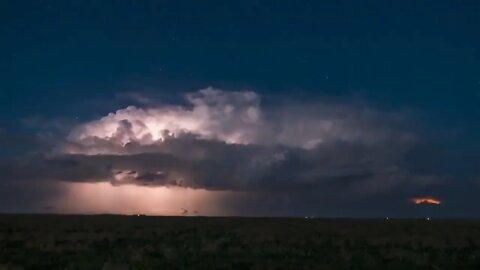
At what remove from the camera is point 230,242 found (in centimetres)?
4478

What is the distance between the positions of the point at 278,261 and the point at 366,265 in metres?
3.74

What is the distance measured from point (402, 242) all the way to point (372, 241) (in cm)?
194

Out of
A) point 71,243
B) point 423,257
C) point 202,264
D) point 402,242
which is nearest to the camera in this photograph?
point 202,264

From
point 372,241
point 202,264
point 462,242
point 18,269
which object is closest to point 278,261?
point 202,264

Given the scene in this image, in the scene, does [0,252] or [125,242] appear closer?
[0,252]

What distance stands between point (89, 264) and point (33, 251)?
30.5ft

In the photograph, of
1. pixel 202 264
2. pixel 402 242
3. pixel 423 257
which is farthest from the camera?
pixel 402 242

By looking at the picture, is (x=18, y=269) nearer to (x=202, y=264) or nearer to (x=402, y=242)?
(x=202, y=264)

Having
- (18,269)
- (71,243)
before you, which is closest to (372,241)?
(71,243)

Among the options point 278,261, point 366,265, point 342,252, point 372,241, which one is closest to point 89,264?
point 278,261

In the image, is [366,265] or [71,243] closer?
[366,265]

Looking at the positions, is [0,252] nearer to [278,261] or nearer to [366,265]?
[278,261]

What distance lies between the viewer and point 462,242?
49.5 meters

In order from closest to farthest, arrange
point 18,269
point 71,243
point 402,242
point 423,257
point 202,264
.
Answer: point 18,269, point 202,264, point 423,257, point 71,243, point 402,242
